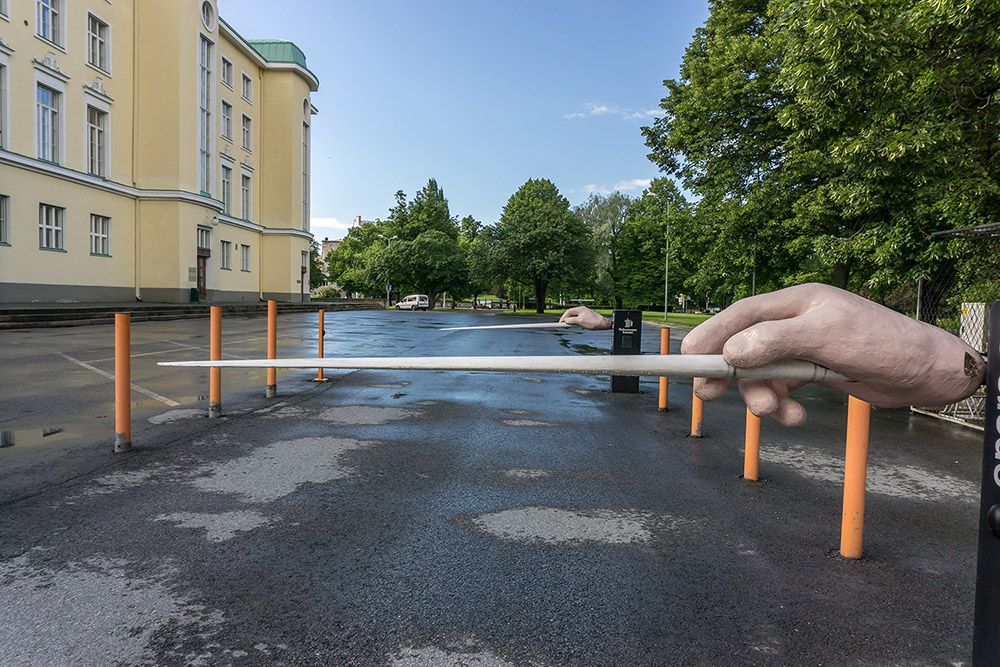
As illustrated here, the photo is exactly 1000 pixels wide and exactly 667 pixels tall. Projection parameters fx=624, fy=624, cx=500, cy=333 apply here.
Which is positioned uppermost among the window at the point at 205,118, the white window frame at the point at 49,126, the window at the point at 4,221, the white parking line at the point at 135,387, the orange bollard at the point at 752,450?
the window at the point at 205,118

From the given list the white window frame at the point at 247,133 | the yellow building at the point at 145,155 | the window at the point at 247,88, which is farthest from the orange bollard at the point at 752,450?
the window at the point at 247,88

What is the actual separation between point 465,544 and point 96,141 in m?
35.7

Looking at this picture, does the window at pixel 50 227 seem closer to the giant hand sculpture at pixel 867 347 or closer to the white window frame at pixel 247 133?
the white window frame at pixel 247 133

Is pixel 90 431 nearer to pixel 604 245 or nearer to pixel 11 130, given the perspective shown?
pixel 11 130

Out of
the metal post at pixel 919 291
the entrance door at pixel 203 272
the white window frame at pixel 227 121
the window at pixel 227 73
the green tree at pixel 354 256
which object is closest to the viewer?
the metal post at pixel 919 291

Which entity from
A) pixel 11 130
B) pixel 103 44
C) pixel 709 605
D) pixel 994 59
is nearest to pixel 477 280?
pixel 103 44

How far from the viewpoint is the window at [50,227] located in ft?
89.7

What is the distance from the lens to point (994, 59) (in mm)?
7723

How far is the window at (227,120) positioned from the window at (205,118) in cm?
421

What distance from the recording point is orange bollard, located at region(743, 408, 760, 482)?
18.1 ft

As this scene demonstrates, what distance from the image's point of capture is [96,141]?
31375mm

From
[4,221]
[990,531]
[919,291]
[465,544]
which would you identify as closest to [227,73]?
[4,221]

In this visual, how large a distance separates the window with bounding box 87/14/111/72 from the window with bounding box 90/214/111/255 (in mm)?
7445

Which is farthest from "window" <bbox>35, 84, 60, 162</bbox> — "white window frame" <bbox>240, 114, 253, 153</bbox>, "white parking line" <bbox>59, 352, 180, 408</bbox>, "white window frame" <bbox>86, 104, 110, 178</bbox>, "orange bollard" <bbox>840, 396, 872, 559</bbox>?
"orange bollard" <bbox>840, 396, 872, 559</bbox>
